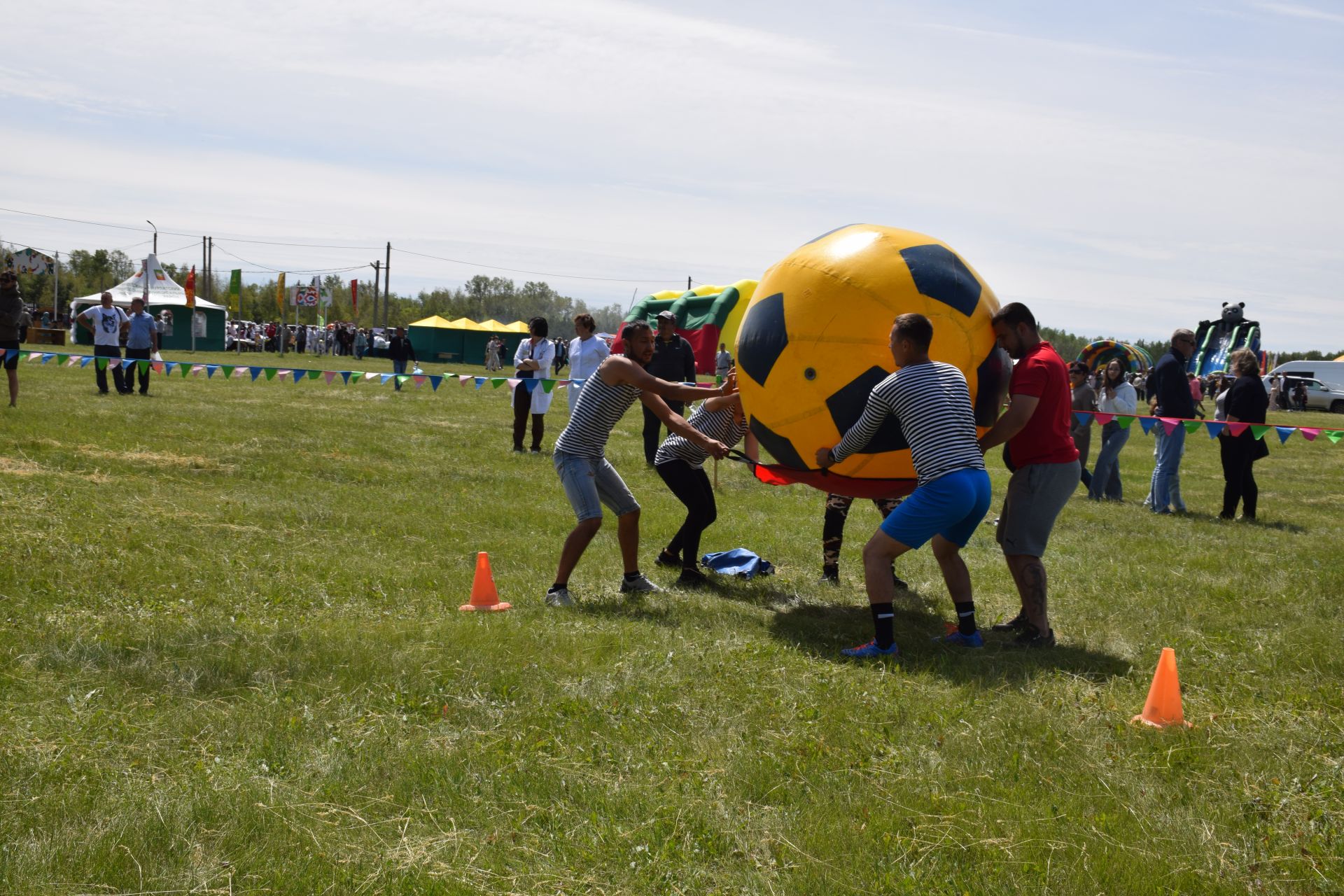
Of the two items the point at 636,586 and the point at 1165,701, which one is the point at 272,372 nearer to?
the point at 636,586

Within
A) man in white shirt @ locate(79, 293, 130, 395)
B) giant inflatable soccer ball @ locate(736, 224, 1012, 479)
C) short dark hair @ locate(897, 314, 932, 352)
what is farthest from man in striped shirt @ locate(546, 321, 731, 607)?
man in white shirt @ locate(79, 293, 130, 395)

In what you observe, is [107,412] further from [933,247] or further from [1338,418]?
[1338,418]

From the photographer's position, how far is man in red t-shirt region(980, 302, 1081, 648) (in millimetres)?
6500

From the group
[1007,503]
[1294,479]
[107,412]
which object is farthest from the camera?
[1294,479]

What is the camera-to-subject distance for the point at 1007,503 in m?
6.90

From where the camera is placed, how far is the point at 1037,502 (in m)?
6.75

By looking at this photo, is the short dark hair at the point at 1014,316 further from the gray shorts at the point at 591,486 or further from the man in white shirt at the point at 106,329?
the man in white shirt at the point at 106,329

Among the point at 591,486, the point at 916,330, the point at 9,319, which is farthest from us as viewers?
the point at 9,319

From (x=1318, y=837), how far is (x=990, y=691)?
1817mm

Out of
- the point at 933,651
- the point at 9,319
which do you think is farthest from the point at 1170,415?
the point at 9,319

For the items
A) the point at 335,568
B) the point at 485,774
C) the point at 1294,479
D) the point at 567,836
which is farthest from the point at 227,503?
the point at 1294,479

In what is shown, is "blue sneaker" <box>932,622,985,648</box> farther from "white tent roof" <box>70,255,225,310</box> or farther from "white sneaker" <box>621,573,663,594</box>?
"white tent roof" <box>70,255,225,310</box>

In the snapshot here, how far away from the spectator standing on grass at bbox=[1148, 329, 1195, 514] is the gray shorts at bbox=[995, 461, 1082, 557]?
24.2ft

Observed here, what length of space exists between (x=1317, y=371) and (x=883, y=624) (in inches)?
1963
